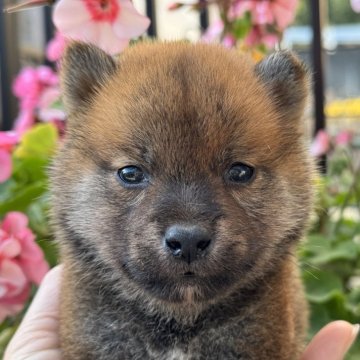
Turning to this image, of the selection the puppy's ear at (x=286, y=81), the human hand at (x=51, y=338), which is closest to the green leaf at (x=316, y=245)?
the human hand at (x=51, y=338)

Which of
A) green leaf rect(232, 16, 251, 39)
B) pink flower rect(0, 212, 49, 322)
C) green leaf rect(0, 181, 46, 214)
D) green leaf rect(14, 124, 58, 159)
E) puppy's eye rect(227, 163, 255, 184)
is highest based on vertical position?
green leaf rect(232, 16, 251, 39)

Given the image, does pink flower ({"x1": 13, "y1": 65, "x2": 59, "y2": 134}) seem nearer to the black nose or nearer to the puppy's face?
the puppy's face

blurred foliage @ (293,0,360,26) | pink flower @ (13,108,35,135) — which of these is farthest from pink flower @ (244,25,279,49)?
blurred foliage @ (293,0,360,26)

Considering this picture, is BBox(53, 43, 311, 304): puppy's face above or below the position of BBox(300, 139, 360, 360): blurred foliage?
above

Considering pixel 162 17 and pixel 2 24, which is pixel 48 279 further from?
pixel 162 17

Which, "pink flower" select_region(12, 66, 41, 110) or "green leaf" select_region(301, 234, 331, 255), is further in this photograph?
"pink flower" select_region(12, 66, 41, 110)

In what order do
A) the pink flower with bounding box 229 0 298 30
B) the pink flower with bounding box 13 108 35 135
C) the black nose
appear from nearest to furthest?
1. the black nose
2. the pink flower with bounding box 229 0 298 30
3. the pink flower with bounding box 13 108 35 135
